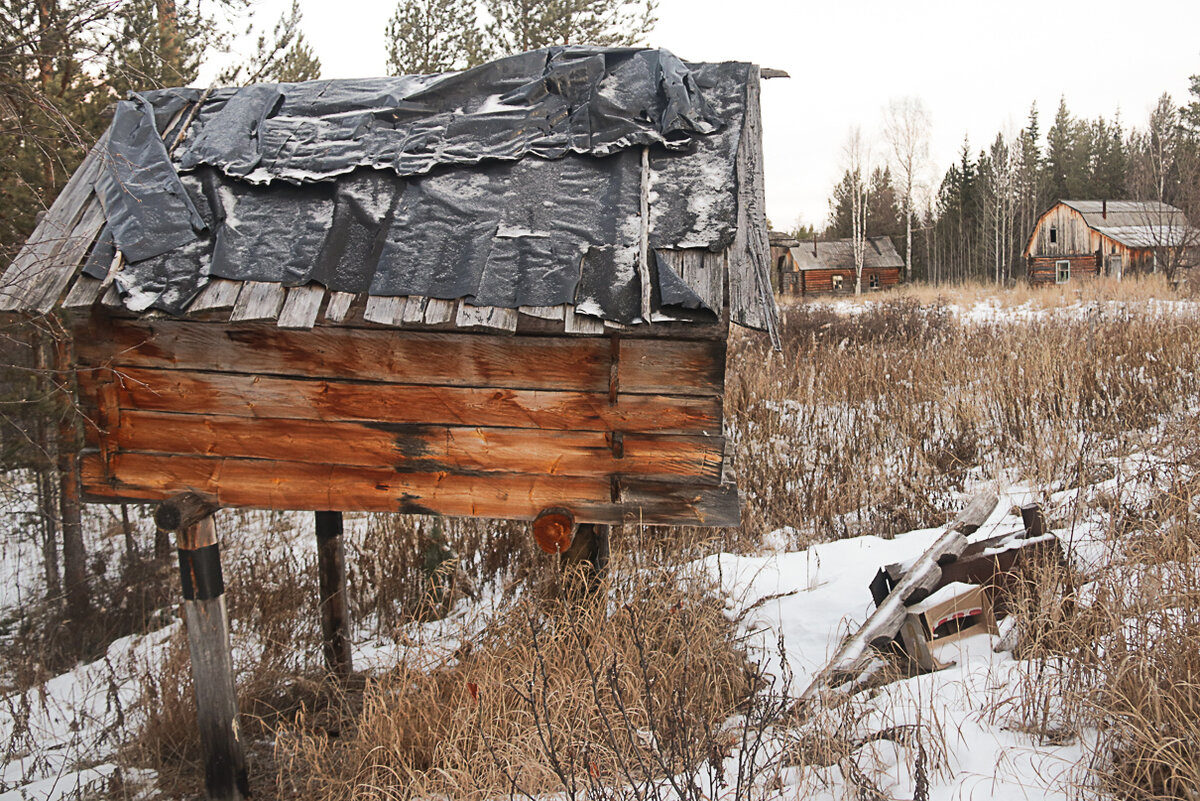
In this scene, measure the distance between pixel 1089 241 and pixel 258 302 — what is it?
44.8 meters

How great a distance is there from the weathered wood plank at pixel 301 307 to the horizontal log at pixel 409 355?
0.21 metres

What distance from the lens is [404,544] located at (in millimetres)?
7016

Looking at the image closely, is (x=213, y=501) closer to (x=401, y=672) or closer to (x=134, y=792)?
(x=401, y=672)

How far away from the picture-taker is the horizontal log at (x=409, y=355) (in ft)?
11.5

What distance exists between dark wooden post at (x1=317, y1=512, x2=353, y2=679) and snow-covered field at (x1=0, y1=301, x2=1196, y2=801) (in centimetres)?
27

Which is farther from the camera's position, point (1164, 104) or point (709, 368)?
point (1164, 104)

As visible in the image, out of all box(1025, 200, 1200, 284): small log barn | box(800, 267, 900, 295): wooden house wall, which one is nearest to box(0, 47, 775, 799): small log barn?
box(1025, 200, 1200, 284): small log barn

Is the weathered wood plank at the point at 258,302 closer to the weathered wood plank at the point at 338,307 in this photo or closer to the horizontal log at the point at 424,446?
the weathered wood plank at the point at 338,307

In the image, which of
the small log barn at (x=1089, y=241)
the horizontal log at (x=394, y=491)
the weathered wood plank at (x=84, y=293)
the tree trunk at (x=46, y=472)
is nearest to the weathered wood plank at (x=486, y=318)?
the horizontal log at (x=394, y=491)

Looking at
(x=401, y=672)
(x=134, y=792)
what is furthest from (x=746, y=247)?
(x=134, y=792)

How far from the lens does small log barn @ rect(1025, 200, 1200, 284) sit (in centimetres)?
3506

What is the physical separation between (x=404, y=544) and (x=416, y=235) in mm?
4089

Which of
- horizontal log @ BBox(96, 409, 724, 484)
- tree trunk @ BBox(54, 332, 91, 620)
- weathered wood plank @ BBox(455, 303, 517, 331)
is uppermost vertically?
weathered wood plank @ BBox(455, 303, 517, 331)

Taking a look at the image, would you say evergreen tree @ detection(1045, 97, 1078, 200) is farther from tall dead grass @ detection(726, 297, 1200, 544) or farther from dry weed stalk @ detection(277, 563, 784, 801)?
dry weed stalk @ detection(277, 563, 784, 801)
